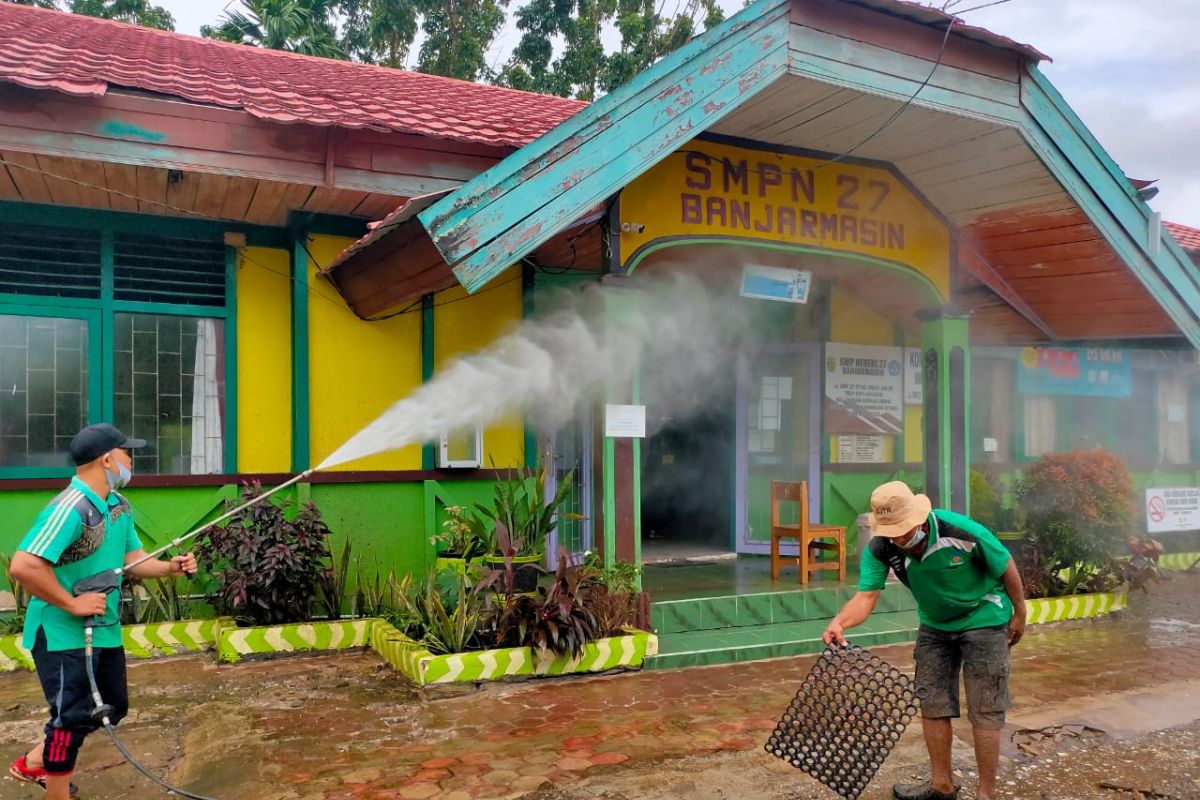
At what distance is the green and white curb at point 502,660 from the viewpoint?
6406 mm

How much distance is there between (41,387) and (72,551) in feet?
13.1

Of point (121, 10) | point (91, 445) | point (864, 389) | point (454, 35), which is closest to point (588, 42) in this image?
point (454, 35)

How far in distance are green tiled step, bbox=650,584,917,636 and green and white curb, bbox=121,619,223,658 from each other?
3543 mm

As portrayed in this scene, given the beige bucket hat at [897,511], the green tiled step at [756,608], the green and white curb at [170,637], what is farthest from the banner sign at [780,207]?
the green and white curb at [170,637]

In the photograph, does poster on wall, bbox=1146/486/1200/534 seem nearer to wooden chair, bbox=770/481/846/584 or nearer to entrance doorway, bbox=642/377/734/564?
wooden chair, bbox=770/481/846/584

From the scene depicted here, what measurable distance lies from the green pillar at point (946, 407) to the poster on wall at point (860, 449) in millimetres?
1596

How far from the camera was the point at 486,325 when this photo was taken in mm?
8852

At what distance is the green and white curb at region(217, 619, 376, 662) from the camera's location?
23.2 ft

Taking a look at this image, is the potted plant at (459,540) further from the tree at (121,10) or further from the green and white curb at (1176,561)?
the tree at (121,10)

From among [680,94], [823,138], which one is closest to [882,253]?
[823,138]

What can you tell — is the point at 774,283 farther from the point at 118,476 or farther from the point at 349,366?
the point at 118,476

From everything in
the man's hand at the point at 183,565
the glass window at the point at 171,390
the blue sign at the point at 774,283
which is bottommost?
the man's hand at the point at 183,565

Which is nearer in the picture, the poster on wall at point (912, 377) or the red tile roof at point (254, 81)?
the red tile roof at point (254, 81)

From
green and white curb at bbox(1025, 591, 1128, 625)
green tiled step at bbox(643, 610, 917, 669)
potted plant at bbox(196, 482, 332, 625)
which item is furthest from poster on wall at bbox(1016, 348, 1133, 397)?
potted plant at bbox(196, 482, 332, 625)
